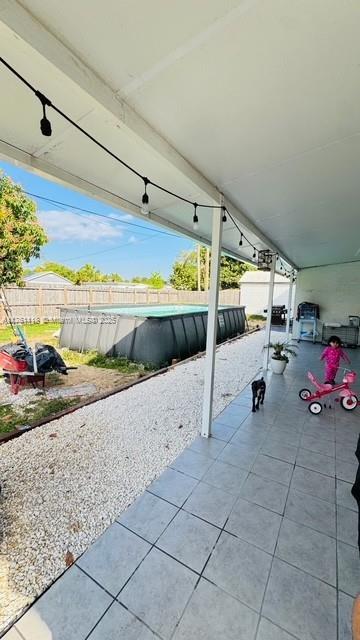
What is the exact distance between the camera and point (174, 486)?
2041 mm

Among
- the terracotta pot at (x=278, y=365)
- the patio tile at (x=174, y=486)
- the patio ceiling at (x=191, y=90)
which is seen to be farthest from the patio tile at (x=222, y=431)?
A: the patio ceiling at (x=191, y=90)

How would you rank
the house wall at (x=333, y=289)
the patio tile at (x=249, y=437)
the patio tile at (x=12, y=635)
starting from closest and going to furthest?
the patio tile at (x=12, y=635)
the patio tile at (x=249, y=437)
the house wall at (x=333, y=289)

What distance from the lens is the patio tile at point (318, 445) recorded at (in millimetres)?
2543

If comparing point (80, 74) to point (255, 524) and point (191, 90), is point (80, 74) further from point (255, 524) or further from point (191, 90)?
point (255, 524)

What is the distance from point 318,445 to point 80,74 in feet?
11.0

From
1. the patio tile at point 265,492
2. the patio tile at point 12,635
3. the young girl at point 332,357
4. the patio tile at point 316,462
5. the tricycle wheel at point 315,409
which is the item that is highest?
the young girl at point 332,357

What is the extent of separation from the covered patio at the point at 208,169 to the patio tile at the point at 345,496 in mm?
18

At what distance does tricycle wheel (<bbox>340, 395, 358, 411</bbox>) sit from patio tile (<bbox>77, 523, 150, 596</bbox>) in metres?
3.03

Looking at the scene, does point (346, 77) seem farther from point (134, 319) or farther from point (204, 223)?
point (134, 319)

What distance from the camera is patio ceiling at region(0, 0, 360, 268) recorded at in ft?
3.04

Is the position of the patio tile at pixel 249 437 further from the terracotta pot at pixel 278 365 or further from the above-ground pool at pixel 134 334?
the above-ground pool at pixel 134 334

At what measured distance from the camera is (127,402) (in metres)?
3.55

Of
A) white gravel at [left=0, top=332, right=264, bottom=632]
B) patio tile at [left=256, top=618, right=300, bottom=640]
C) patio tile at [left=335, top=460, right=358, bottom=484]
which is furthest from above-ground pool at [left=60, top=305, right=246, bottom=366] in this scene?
patio tile at [left=256, top=618, right=300, bottom=640]

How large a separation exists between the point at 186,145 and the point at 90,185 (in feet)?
3.37
